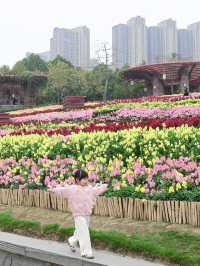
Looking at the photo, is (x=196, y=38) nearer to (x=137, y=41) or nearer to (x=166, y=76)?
(x=137, y=41)

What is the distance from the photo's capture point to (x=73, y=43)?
11556 cm

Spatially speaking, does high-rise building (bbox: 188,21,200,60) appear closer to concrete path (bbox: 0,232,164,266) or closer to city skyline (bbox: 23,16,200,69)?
city skyline (bbox: 23,16,200,69)

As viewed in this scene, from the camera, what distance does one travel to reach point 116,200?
250 inches

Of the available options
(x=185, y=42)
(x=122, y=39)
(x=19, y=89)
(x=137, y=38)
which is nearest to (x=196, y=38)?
(x=185, y=42)

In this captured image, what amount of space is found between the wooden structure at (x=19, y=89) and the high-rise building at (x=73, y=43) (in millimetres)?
58452

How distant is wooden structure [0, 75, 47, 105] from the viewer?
5475 centimetres

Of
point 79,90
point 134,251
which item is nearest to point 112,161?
point 134,251

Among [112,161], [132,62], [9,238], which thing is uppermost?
[132,62]

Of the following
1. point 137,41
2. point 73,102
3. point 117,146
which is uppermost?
point 137,41

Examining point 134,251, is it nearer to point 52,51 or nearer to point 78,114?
point 78,114

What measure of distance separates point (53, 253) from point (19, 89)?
52.8 meters

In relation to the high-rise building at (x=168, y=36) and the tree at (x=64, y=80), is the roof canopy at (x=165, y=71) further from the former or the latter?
the high-rise building at (x=168, y=36)

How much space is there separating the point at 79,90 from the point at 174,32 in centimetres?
6213

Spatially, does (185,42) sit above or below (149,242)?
above
